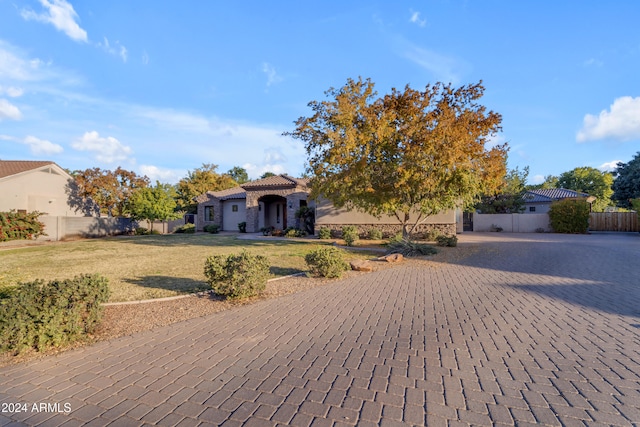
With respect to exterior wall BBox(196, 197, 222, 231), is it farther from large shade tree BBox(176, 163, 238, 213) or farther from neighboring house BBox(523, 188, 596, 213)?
neighboring house BBox(523, 188, 596, 213)

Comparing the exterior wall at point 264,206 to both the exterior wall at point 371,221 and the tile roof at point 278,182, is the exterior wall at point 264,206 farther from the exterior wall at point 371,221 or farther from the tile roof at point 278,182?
the exterior wall at point 371,221

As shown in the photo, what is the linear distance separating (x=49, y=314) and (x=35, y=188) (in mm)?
26418

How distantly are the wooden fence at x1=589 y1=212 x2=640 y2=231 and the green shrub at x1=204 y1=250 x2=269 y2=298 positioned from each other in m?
32.3

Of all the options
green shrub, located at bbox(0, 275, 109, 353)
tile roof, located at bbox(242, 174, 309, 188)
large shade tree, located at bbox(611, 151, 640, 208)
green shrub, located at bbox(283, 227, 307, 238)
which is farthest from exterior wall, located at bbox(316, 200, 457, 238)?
large shade tree, located at bbox(611, 151, 640, 208)

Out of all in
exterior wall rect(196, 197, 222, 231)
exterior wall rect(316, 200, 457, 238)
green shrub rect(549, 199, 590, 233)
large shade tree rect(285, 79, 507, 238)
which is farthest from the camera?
exterior wall rect(196, 197, 222, 231)

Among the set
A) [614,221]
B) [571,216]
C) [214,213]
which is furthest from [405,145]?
[614,221]

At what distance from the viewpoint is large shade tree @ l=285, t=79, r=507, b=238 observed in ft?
39.7

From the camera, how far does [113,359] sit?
12.7 ft

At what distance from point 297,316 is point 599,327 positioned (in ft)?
15.2

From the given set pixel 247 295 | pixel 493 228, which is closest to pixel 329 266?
pixel 247 295

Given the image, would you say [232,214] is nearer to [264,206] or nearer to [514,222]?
[264,206]

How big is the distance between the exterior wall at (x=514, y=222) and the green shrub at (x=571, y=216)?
1.36 metres

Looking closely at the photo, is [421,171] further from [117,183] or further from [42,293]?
[117,183]

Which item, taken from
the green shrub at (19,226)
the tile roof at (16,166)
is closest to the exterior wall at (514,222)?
the green shrub at (19,226)
